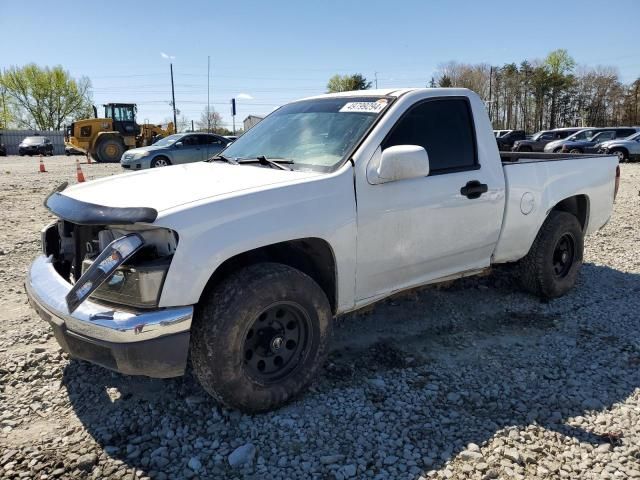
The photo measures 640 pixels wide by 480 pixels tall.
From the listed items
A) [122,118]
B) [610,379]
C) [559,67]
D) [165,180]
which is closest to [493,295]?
[610,379]

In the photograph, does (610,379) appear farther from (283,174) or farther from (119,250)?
(119,250)

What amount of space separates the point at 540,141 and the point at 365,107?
1042 inches

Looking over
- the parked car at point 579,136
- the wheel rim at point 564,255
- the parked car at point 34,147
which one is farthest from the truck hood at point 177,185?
the parked car at point 34,147

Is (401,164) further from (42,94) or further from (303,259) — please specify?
(42,94)

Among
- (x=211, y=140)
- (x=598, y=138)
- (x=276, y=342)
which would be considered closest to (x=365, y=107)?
(x=276, y=342)

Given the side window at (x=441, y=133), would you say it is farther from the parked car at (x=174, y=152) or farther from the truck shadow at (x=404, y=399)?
the parked car at (x=174, y=152)

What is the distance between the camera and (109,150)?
2655cm

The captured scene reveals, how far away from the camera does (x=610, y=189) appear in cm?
523

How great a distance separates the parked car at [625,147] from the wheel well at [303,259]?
2368 cm

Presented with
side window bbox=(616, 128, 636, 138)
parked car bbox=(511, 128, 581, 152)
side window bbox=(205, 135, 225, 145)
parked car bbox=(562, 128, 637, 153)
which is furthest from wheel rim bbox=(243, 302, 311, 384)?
side window bbox=(616, 128, 636, 138)

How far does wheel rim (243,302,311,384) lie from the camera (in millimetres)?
2828

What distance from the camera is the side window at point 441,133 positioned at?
3.46 meters

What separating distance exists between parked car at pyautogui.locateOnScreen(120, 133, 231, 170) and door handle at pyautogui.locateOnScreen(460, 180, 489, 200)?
14.4 meters

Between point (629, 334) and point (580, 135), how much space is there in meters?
24.8
